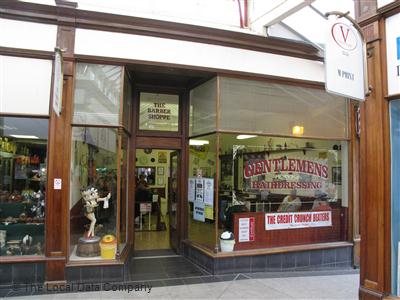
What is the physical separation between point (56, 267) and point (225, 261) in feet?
9.66

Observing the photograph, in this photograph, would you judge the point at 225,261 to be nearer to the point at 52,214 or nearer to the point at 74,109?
the point at 52,214

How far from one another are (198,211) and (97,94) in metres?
3.14

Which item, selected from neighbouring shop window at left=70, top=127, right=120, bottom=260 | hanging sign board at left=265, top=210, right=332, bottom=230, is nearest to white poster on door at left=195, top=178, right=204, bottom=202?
hanging sign board at left=265, top=210, right=332, bottom=230

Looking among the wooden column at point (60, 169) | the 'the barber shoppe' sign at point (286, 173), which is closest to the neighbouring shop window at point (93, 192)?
the wooden column at point (60, 169)

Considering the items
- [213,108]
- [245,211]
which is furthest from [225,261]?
[213,108]

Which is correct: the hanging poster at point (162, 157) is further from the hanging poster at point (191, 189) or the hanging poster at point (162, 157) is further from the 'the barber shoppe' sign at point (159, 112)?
the hanging poster at point (191, 189)

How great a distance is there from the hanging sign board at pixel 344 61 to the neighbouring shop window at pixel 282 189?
2998mm

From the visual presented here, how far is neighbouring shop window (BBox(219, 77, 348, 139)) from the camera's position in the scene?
7.20 m

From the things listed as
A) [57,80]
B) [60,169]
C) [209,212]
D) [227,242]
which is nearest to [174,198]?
[209,212]

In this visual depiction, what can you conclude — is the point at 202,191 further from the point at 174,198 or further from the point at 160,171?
the point at 160,171

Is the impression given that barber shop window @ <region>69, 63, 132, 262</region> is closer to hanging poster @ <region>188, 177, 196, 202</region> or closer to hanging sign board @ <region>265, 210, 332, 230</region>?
hanging poster @ <region>188, 177, 196, 202</region>

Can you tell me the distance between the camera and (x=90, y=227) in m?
6.52

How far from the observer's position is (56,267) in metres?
5.88

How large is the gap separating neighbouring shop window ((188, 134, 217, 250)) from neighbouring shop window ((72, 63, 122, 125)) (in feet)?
6.48
